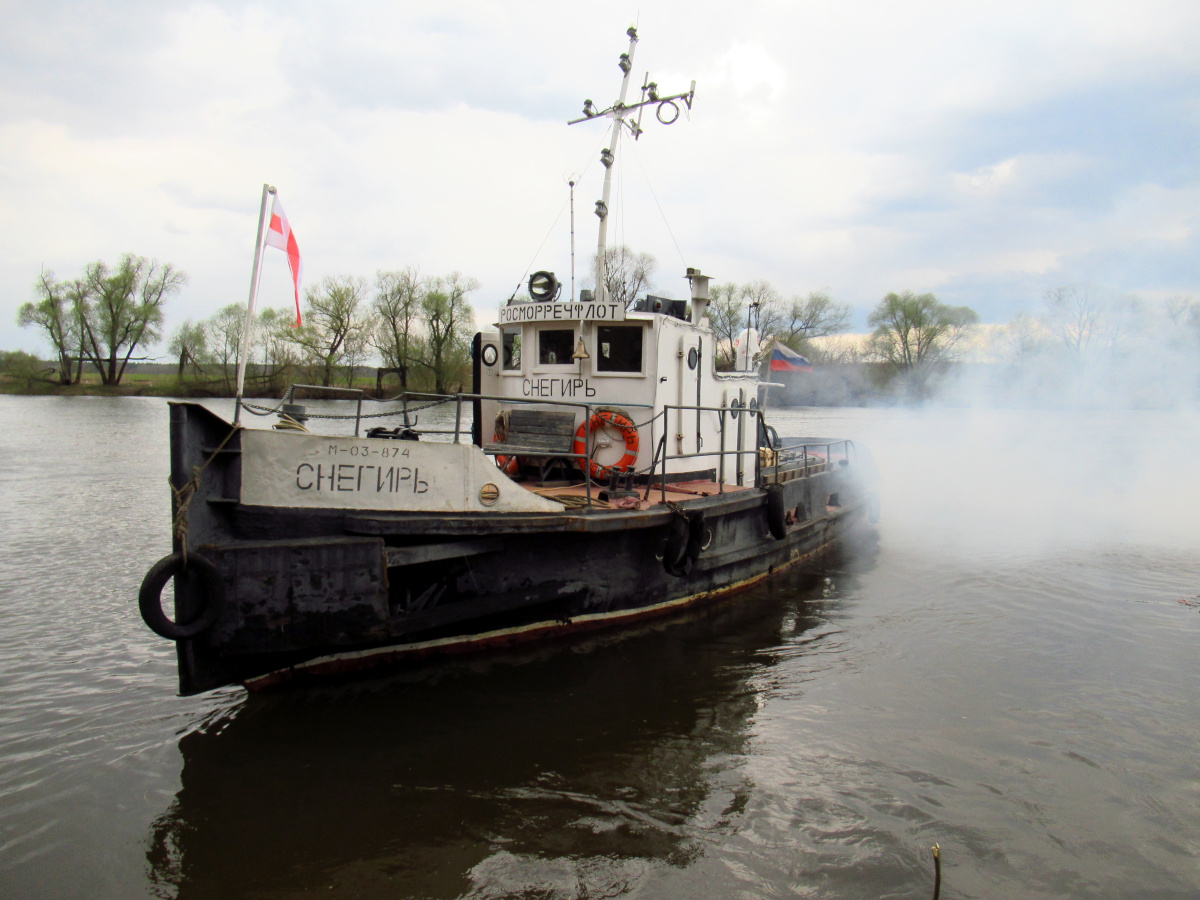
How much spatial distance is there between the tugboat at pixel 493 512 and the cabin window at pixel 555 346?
0.02m

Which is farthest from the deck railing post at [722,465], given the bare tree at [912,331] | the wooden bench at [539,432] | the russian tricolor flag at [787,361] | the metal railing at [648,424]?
the bare tree at [912,331]

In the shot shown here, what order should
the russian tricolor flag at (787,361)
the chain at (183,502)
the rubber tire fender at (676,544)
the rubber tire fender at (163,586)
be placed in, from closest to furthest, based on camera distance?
the rubber tire fender at (163,586) < the chain at (183,502) < the rubber tire fender at (676,544) < the russian tricolor flag at (787,361)

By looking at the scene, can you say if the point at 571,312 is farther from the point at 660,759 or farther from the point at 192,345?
the point at 192,345

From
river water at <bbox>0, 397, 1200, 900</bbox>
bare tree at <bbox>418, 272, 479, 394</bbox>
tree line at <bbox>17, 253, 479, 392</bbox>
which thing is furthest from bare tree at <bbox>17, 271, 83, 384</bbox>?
river water at <bbox>0, 397, 1200, 900</bbox>

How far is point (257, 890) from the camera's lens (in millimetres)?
3732

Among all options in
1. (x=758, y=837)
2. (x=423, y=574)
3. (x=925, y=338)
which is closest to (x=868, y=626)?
(x=758, y=837)

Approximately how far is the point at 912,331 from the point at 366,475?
2992 centimetres

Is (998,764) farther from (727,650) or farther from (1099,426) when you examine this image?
(1099,426)

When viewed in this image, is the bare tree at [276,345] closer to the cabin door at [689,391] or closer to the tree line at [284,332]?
the tree line at [284,332]

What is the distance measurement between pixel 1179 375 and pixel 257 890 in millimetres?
17864

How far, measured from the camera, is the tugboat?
5.11 metres

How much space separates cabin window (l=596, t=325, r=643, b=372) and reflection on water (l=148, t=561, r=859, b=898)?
3.27 metres

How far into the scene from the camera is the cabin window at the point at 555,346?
332 inches

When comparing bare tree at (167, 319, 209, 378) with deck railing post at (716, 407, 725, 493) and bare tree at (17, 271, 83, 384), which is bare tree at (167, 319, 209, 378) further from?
deck railing post at (716, 407, 725, 493)
